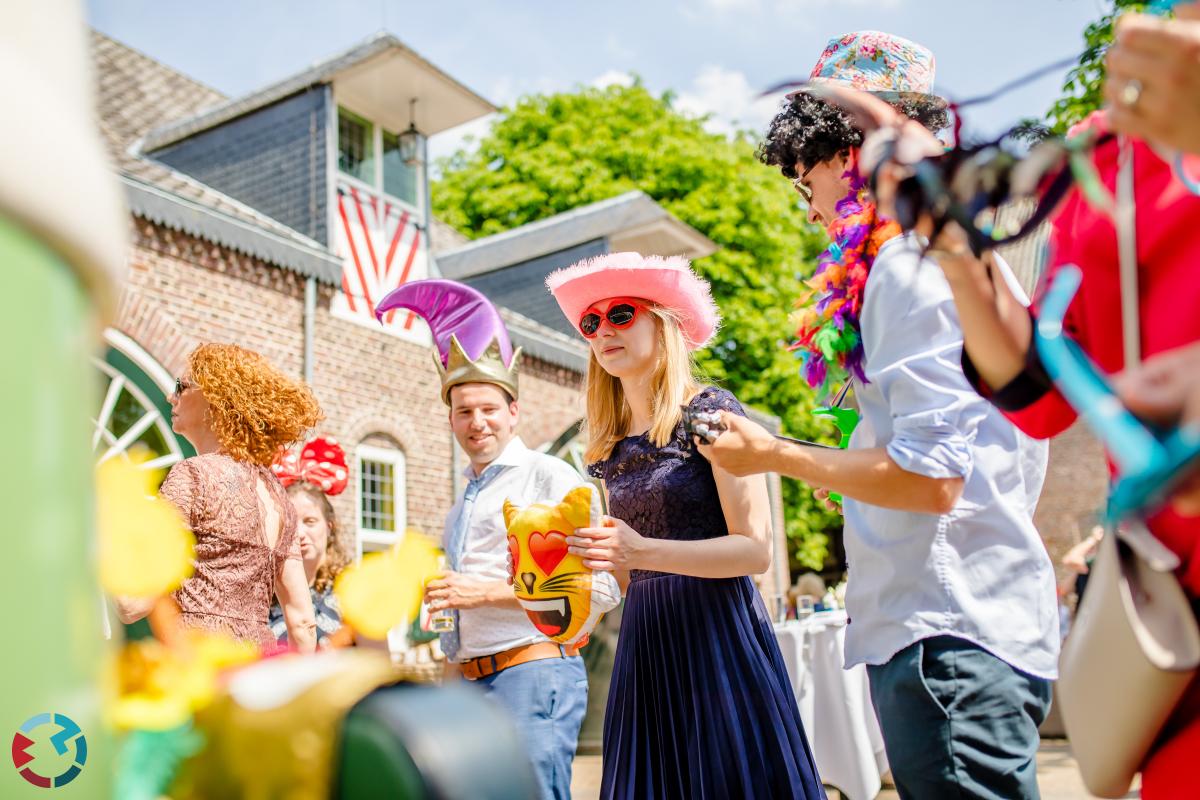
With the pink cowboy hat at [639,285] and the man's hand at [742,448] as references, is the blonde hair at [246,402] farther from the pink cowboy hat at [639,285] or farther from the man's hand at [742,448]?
the man's hand at [742,448]

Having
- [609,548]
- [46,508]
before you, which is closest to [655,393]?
[609,548]

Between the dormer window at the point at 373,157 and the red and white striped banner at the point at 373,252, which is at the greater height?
the dormer window at the point at 373,157

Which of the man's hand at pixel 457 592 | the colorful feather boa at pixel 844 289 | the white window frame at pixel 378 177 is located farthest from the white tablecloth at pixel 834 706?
the white window frame at pixel 378 177

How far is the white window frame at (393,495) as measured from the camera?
10.6 meters

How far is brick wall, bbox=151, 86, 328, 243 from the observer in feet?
37.7

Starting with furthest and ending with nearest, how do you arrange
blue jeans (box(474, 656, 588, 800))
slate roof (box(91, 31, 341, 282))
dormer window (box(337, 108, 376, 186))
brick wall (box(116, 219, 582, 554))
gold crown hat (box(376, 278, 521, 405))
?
dormer window (box(337, 108, 376, 186)) → slate roof (box(91, 31, 341, 282)) → brick wall (box(116, 219, 582, 554)) → gold crown hat (box(376, 278, 521, 405)) → blue jeans (box(474, 656, 588, 800))

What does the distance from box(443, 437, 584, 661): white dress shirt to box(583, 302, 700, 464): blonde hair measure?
1.07 feet

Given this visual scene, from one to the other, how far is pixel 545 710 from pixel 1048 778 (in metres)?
5.09

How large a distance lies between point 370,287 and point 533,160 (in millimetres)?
11799

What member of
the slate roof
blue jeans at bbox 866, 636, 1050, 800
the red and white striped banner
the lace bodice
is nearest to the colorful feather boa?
the lace bodice

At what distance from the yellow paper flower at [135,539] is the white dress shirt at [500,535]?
2.21 metres

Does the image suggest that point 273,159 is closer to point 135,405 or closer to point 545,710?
point 135,405

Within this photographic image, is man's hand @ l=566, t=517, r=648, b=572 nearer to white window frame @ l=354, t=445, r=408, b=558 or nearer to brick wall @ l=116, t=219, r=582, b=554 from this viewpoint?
brick wall @ l=116, t=219, r=582, b=554

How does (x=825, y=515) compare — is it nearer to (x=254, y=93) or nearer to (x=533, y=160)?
(x=533, y=160)
